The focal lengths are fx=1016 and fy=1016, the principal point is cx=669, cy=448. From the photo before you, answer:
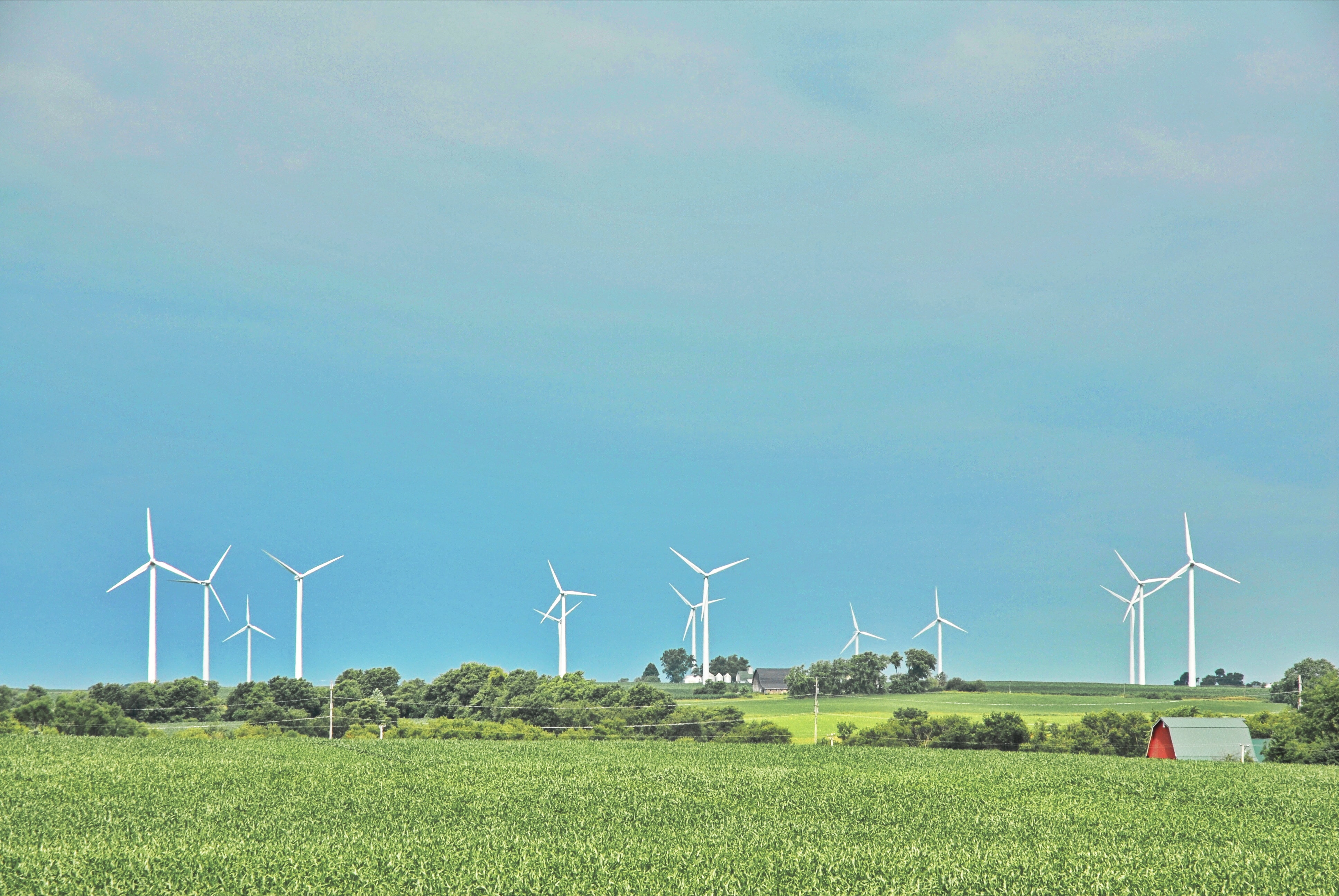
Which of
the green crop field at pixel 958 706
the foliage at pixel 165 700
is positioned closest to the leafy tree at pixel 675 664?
the green crop field at pixel 958 706

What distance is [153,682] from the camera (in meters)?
76.0

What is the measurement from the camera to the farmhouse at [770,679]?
165 meters

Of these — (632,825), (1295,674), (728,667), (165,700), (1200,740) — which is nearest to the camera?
(632,825)

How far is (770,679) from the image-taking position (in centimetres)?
16662

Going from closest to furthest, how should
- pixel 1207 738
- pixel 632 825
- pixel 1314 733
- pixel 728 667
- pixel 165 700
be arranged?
pixel 632 825 < pixel 1207 738 < pixel 1314 733 < pixel 165 700 < pixel 728 667

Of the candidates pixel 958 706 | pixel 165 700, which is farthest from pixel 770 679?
pixel 165 700

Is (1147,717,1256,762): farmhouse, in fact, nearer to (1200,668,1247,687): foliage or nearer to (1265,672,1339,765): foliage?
(1265,672,1339,765): foliage

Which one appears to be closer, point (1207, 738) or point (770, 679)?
point (1207, 738)

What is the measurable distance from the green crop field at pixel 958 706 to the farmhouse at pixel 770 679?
51.0 m

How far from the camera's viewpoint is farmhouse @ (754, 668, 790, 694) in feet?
542

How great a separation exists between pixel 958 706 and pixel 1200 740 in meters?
64.4

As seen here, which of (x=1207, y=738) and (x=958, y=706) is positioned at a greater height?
(x=1207, y=738)

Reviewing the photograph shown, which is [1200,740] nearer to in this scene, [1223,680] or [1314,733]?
[1314,733]

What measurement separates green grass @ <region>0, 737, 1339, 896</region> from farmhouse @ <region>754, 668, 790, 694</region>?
14048 cm
